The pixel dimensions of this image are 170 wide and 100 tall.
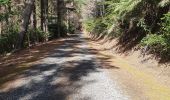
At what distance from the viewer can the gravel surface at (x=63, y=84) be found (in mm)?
9914

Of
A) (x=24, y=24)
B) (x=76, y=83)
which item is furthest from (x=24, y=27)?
(x=76, y=83)

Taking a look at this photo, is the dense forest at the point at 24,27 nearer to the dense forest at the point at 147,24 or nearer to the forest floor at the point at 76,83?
the dense forest at the point at 147,24

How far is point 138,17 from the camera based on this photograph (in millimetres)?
18359

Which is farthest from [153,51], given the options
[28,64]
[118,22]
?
[118,22]

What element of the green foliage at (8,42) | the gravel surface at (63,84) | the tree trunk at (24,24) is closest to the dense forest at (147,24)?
the gravel surface at (63,84)

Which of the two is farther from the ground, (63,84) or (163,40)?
(163,40)

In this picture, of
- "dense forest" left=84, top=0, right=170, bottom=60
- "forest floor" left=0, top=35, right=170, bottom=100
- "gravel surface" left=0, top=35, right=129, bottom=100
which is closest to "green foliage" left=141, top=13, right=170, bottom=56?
"dense forest" left=84, top=0, right=170, bottom=60

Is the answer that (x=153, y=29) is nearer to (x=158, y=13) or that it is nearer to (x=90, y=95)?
(x=158, y=13)

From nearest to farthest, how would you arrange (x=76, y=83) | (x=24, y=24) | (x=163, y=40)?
(x=76, y=83)
(x=163, y=40)
(x=24, y=24)

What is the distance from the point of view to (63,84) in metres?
11.4

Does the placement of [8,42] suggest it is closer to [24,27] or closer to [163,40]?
[24,27]

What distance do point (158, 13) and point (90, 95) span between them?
964 centimetres

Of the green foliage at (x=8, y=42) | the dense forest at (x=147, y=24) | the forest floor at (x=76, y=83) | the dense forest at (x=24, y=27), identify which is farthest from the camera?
the green foliage at (x=8, y=42)

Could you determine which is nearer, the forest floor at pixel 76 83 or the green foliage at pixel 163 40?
the forest floor at pixel 76 83
